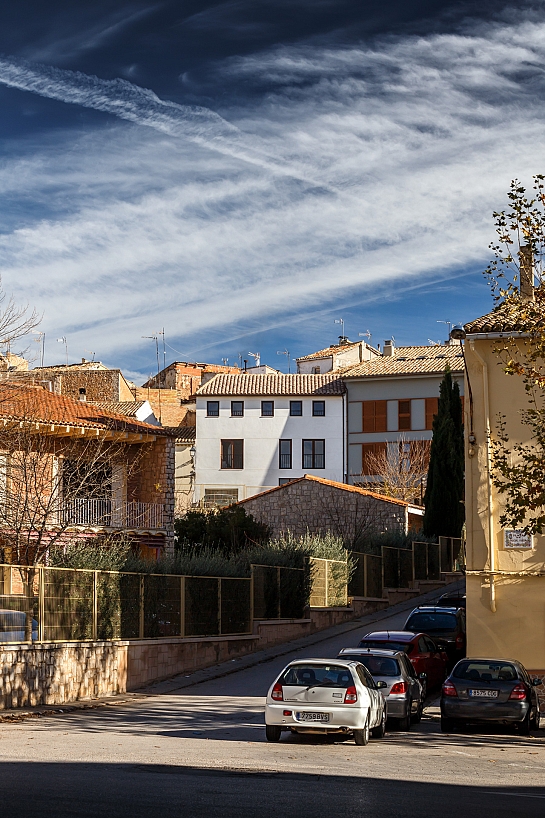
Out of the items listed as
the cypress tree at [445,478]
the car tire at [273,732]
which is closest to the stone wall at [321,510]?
the cypress tree at [445,478]

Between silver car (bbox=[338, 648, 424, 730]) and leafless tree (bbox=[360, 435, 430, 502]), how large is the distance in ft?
143

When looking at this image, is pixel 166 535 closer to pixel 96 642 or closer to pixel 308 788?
pixel 96 642

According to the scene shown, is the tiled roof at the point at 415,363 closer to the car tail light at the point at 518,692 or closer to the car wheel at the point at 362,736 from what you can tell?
the car tail light at the point at 518,692

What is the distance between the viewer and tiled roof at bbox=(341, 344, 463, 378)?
7075 cm

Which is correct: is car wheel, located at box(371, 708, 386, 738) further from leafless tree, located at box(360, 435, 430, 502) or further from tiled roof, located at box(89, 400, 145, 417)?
tiled roof, located at box(89, 400, 145, 417)

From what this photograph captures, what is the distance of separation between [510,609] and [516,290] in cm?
816

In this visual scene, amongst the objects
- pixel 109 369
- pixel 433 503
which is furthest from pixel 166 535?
pixel 109 369

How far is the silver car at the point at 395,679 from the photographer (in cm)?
1853

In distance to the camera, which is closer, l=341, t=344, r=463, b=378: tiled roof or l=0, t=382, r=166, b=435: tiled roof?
l=0, t=382, r=166, b=435: tiled roof

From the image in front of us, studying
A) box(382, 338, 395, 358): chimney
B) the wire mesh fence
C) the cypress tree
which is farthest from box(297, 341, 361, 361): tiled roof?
the wire mesh fence

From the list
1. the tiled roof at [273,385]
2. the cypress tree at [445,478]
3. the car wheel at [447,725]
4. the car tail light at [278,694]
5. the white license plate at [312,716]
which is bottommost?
the car wheel at [447,725]

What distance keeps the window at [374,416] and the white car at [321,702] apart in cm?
5565

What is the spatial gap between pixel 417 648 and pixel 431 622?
15.6 ft

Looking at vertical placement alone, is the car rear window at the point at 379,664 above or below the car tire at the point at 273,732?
above
